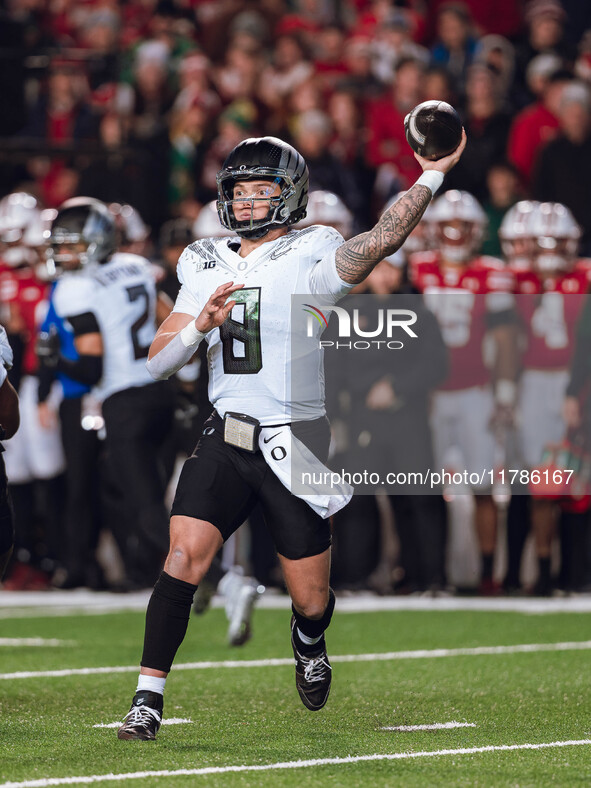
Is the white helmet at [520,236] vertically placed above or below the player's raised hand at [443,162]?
below

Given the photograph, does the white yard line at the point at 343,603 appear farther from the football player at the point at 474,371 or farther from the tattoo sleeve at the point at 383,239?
the tattoo sleeve at the point at 383,239

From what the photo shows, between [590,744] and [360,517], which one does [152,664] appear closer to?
[590,744]

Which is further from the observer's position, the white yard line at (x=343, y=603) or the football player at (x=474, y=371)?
the football player at (x=474, y=371)

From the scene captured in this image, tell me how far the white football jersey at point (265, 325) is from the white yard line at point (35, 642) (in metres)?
2.85

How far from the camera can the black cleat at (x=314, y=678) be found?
17.7 ft

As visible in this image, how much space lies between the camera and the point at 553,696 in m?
5.94

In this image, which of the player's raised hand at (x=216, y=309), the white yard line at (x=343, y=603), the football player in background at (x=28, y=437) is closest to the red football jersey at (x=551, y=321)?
the white yard line at (x=343, y=603)

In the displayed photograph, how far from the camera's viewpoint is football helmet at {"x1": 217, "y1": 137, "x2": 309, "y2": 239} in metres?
5.30

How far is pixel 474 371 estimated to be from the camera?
9.91 m

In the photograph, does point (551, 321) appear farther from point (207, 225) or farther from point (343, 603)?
point (207, 225)

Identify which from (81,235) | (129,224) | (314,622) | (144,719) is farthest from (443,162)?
(129,224)

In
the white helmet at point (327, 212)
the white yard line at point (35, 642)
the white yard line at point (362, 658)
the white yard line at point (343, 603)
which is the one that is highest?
the white helmet at point (327, 212)

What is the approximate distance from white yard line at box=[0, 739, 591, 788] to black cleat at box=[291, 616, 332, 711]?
2.17 ft

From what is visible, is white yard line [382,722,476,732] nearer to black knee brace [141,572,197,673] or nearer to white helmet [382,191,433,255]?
black knee brace [141,572,197,673]
